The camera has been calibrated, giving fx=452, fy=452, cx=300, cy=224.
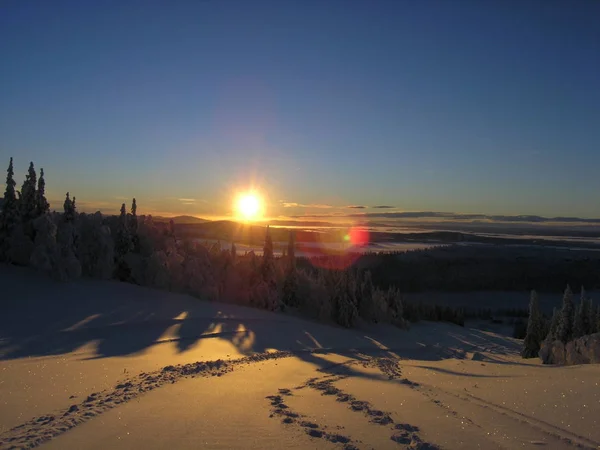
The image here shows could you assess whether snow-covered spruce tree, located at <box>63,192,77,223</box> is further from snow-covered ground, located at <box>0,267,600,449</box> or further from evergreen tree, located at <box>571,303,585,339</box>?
evergreen tree, located at <box>571,303,585,339</box>

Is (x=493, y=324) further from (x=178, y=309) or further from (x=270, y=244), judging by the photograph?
(x=178, y=309)

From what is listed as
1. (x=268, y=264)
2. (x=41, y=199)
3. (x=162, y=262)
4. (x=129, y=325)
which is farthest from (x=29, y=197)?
(x=268, y=264)

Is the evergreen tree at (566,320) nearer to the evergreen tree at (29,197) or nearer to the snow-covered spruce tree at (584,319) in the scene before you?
the snow-covered spruce tree at (584,319)

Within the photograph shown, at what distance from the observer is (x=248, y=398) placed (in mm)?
14547

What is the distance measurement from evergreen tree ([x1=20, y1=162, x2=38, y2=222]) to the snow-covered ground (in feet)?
66.5

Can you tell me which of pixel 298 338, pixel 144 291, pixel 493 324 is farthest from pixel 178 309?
pixel 493 324

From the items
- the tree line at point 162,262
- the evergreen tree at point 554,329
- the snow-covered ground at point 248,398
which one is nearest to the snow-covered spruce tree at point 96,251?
the tree line at point 162,262

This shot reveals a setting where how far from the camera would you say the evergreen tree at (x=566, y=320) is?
4700cm

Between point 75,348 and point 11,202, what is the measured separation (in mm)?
30027

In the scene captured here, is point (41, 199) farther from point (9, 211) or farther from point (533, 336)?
point (533, 336)

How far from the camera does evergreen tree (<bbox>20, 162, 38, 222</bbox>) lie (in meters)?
48.1

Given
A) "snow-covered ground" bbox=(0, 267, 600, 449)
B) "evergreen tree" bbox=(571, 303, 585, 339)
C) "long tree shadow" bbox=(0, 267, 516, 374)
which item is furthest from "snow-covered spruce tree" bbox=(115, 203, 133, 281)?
"evergreen tree" bbox=(571, 303, 585, 339)

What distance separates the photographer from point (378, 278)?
605 feet

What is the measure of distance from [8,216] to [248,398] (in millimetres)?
43696
